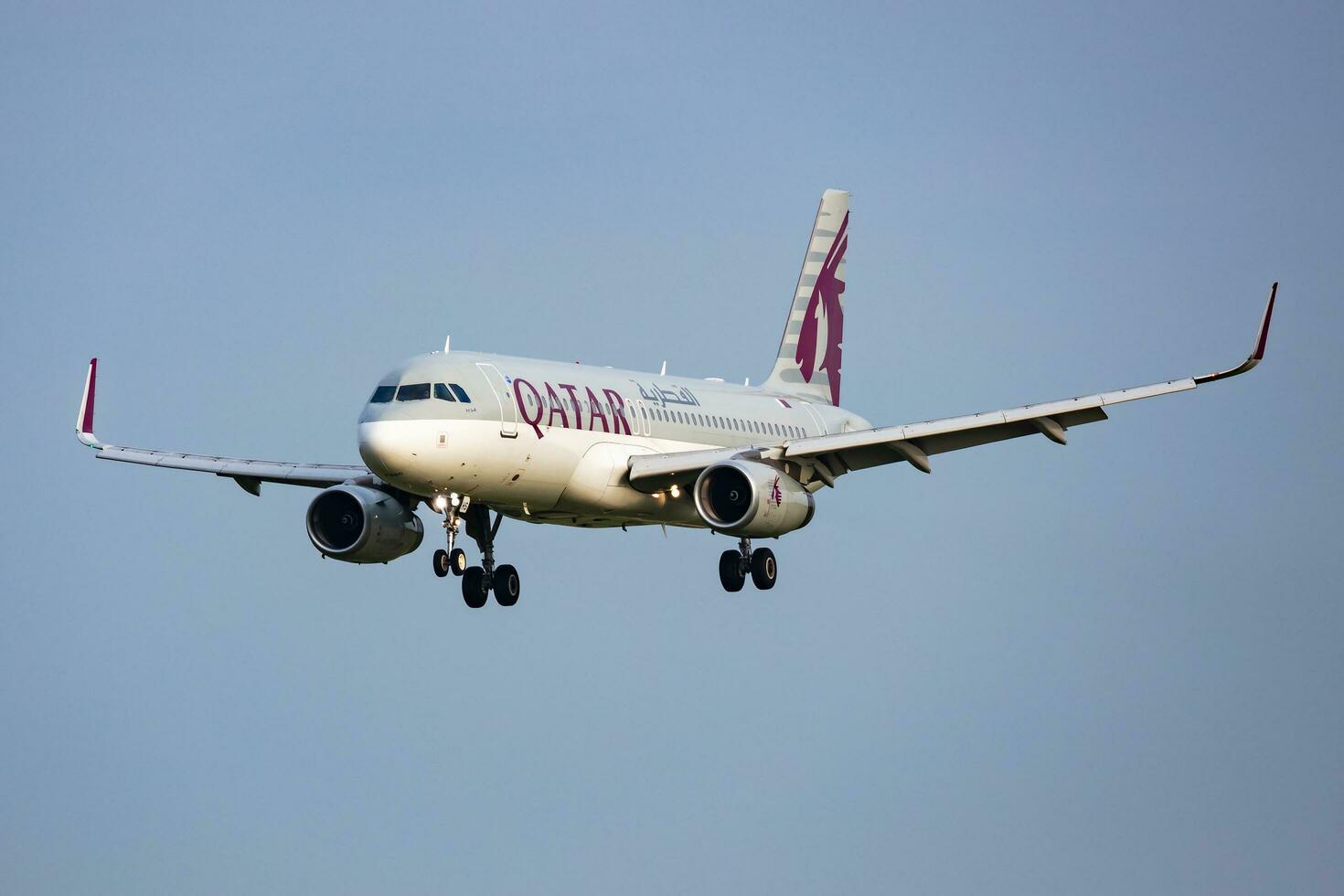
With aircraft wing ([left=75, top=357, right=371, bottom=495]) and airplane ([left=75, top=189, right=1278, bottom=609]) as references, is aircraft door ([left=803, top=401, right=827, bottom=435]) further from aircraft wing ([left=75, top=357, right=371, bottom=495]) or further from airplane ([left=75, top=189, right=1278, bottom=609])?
aircraft wing ([left=75, top=357, right=371, bottom=495])

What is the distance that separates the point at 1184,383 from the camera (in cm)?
4609

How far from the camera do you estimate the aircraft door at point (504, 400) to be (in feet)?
154

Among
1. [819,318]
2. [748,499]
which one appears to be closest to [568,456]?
[748,499]

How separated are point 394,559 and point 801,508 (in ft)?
31.2

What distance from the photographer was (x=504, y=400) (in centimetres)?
4719

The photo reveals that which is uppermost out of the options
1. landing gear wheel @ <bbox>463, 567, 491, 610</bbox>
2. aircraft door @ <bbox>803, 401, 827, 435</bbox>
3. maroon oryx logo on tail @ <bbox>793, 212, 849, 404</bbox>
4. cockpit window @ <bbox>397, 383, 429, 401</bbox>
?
maroon oryx logo on tail @ <bbox>793, 212, 849, 404</bbox>

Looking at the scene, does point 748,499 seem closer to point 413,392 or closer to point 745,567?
point 745,567

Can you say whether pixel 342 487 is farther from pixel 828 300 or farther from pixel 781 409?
pixel 828 300

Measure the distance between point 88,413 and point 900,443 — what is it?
19909 mm

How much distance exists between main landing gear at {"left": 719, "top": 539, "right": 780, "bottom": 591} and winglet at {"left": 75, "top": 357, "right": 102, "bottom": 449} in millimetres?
15775

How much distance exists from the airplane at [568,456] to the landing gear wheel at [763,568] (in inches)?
1.2

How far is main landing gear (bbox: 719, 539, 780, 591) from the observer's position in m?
53.6

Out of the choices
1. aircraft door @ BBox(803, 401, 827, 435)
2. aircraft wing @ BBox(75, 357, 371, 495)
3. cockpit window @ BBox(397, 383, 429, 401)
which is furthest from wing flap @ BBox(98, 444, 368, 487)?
aircraft door @ BBox(803, 401, 827, 435)

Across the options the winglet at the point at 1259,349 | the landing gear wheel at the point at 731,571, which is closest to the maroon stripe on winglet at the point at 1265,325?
the winglet at the point at 1259,349
